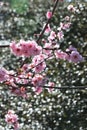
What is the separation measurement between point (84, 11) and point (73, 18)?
313mm

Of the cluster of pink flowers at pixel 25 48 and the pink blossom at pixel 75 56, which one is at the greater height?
the cluster of pink flowers at pixel 25 48

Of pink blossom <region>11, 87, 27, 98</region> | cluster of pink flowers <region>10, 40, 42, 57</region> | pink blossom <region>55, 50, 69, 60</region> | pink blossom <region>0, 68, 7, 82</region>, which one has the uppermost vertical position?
cluster of pink flowers <region>10, 40, 42, 57</region>

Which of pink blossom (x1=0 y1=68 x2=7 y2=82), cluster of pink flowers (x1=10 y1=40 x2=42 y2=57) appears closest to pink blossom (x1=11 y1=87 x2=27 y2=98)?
pink blossom (x1=0 y1=68 x2=7 y2=82)

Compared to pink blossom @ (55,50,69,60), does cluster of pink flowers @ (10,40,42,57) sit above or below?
above

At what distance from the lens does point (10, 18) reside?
11.6m

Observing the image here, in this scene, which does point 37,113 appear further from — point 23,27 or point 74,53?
point 23,27

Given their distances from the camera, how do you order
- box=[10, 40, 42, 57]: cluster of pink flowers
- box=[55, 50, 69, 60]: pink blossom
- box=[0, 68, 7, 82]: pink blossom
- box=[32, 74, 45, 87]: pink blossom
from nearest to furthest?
1. box=[10, 40, 42, 57]: cluster of pink flowers
2. box=[0, 68, 7, 82]: pink blossom
3. box=[55, 50, 69, 60]: pink blossom
4. box=[32, 74, 45, 87]: pink blossom

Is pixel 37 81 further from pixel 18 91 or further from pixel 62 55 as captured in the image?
pixel 62 55

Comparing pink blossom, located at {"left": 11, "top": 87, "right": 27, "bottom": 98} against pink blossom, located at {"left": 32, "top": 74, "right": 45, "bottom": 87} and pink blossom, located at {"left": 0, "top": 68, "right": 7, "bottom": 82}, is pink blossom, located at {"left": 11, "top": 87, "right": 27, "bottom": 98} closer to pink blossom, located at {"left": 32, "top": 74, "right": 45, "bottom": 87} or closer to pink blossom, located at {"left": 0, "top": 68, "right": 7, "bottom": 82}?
pink blossom, located at {"left": 32, "top": 74, "right": 45, "bottom": 87}

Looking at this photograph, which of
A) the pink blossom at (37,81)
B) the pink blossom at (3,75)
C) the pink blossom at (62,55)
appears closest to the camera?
the pink blossom at (3,75)

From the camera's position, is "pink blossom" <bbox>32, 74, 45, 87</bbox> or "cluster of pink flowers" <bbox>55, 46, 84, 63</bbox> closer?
"cluster of pink flowers" <bbox>55, 46, 84, 63</bbox>

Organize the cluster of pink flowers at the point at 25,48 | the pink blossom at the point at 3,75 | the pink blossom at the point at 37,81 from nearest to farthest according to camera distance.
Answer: the cluster of pink flowers at the point at 25,48 → the pink blossom at the point at 3,75 → the pink blossom at the point at 37,81

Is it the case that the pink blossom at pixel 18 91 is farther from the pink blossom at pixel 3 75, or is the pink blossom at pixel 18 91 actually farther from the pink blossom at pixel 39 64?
the pink blossom at pixel 3 75

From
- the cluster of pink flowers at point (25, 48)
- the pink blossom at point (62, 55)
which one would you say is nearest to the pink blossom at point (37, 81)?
the pink blossom at point (62, 55)
